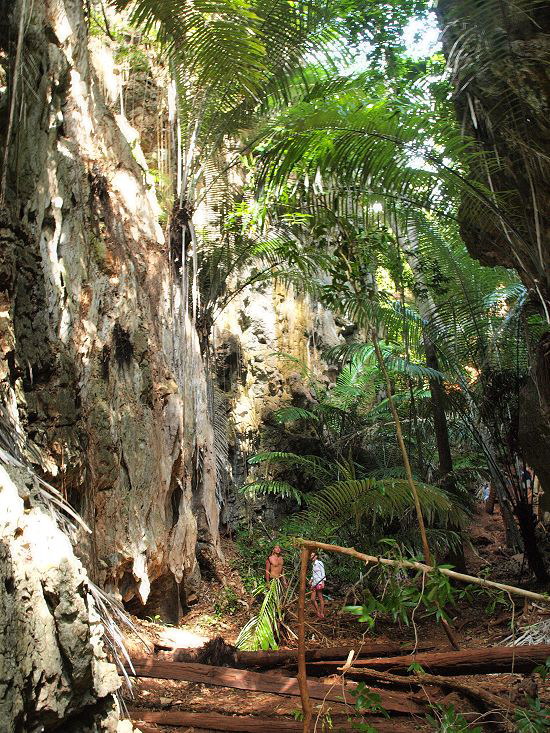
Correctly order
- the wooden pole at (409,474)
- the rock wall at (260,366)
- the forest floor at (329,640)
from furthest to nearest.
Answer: the rock wall at (260,366) < the wooden pole at (409,474) < the forest floor at (329,640)

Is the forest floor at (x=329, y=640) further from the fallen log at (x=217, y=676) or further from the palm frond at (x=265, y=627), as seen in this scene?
the palm frond at (x=265, y=627)

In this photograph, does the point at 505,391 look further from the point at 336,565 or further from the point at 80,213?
the point at 80,213

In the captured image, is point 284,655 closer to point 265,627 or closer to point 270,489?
point 265,627

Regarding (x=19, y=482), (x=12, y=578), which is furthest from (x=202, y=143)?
(x=12, y=578)

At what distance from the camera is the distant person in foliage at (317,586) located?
708 centimetres

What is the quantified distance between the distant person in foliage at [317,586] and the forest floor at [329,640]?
13 cm

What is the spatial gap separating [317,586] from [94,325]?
13.1 feet

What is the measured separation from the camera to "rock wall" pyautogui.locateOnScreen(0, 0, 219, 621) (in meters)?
3.93

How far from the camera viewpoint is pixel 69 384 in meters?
4.18

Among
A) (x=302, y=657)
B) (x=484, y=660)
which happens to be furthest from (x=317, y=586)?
(x=302, y=657)

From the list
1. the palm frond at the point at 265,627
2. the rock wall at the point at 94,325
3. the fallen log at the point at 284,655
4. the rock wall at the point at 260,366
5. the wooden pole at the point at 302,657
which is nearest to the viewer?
the wooden pole at the point at 302,657

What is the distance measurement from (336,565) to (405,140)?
6110 millimetres

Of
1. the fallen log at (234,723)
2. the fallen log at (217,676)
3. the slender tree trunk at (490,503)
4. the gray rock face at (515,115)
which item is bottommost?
the slender tree trunk at (490,503)

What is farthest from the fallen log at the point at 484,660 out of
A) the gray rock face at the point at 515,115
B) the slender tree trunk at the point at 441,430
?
the slender tree trunk at the point at 441,430
